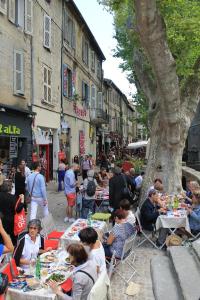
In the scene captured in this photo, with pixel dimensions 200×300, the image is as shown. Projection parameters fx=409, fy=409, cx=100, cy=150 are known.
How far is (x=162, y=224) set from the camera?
8.94 metres

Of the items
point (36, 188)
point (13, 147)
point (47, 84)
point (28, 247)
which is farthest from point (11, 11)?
point (28, 247)

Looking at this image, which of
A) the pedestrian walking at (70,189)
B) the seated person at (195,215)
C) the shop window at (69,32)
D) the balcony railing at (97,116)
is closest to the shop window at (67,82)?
the shop window at (69,32)

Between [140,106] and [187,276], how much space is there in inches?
940

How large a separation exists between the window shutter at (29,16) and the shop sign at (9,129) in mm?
4188

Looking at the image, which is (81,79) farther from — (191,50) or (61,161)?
(191,50)

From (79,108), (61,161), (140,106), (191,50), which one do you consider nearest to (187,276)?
(191,50)

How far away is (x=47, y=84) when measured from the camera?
1983 centimetres

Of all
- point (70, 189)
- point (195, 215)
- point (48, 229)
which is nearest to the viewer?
point (48, 229)

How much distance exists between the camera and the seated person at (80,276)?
15.3 feet

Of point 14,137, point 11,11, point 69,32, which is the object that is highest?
point 69,32

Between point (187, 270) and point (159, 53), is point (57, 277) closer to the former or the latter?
point (187, 270)

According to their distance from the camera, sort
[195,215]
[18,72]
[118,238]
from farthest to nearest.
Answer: [18,72] → [195,215] → [118,238]

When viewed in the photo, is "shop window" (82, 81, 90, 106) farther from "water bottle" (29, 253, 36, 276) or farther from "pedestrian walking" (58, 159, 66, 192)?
"water bottle" (29, 253, 36, 276)

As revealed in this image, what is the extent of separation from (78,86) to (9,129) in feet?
38.7
